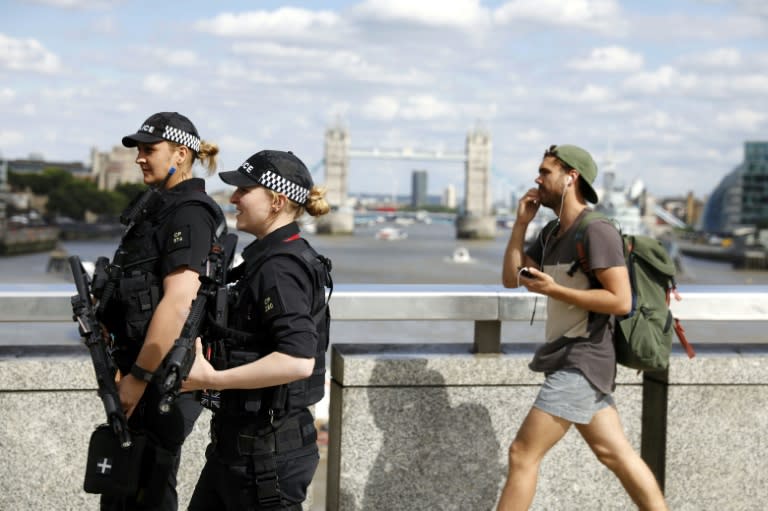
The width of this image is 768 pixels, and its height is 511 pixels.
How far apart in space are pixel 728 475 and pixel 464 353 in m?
1.05

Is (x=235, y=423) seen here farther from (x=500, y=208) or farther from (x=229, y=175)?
(x=500, y=208)

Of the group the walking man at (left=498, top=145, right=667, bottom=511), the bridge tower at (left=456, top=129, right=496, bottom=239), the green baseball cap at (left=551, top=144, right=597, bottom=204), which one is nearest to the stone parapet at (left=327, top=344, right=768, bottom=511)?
the walking man at (left=498, top=145, right=667, bottom=511)

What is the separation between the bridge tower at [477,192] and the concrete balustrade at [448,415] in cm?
12299

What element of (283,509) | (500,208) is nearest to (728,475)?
(283,509)

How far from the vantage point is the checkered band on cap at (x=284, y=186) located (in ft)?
8.54

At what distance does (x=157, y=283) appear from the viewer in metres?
2.72

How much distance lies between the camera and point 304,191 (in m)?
2.66

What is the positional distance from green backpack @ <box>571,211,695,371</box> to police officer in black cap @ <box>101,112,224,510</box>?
3.64ft

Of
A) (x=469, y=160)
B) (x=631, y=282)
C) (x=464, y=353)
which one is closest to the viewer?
(x=631, y=282)

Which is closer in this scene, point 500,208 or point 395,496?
point 395,496

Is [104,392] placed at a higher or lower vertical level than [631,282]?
lower

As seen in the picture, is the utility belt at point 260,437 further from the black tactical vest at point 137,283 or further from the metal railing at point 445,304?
the metal railing at point 445,304

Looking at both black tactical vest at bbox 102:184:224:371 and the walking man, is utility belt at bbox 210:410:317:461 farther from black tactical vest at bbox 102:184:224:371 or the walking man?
the walking man

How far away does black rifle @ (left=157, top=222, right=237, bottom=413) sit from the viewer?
240cm
